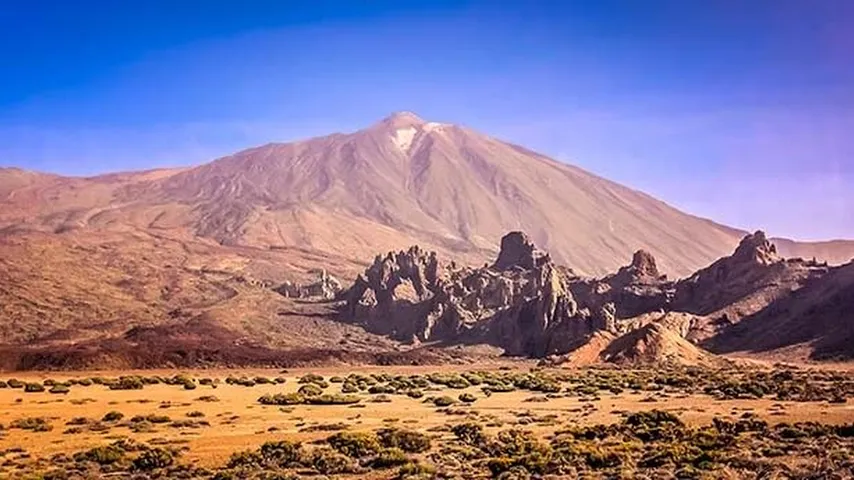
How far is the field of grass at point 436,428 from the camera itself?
25141mm

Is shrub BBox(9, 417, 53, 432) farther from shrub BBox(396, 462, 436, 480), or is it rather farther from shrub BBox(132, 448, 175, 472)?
shrub BBox(396, 462, 436, 480)

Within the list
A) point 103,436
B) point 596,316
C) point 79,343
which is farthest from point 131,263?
point 103,436

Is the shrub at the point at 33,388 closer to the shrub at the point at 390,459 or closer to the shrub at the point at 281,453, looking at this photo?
the shrub at the point at 281,453

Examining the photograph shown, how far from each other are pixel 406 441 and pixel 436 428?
5107 millimetres

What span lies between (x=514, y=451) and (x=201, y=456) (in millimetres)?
10638

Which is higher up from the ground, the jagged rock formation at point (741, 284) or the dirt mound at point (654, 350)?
the jagged rock formation at point (741, 284)

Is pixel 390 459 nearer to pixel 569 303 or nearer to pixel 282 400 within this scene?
pixel 282 400

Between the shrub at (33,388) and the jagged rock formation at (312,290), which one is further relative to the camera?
the jagged rock formation at (312,290)

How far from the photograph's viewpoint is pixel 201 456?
2820 cm

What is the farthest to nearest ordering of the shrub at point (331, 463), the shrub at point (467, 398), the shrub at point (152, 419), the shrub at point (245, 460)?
the shrub at point (467, 398)
the shrub at point (152, 419)
the shrub at point (245, 460)
the shrub at point (331, 463)

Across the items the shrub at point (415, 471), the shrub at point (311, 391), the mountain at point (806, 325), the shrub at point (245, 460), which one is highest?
the mountain at point (806, 325)

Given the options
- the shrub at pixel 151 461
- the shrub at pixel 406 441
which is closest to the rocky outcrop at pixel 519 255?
the shrub at pixel 406 441

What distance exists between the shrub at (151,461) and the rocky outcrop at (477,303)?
63.6 metres

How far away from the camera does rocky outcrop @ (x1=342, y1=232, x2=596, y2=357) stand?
94.2 m
